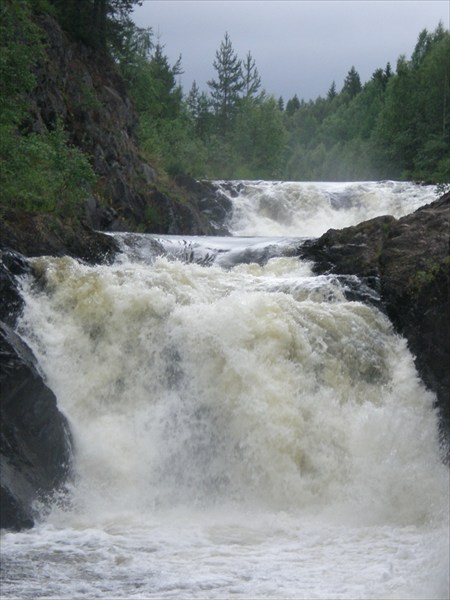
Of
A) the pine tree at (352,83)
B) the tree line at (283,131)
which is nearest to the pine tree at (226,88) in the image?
the tree line at (283,131)

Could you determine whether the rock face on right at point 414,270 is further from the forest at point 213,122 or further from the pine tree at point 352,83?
the pine tree at point 352,83

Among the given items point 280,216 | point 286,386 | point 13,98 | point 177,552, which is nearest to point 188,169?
point 280,216

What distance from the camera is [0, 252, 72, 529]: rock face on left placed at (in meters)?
11.3

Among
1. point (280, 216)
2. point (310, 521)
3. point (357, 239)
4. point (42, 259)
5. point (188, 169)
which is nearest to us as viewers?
point (310, 521)

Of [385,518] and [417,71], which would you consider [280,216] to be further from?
[417,71]

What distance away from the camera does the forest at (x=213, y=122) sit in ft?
63.5

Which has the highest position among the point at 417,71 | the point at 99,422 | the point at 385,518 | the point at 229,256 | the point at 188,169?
the point at 417,71

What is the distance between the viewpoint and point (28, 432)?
11.8 metres

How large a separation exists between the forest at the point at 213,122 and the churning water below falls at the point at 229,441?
4781 millimetres

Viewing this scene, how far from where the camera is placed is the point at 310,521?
1137 centimetres

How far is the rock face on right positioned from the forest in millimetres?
6035

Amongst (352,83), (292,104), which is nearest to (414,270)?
(352,83)

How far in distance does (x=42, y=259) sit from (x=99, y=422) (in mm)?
3478

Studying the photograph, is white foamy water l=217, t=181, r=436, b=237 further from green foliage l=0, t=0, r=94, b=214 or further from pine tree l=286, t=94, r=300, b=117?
pine tree l=286, t=94, r=300, b=117
